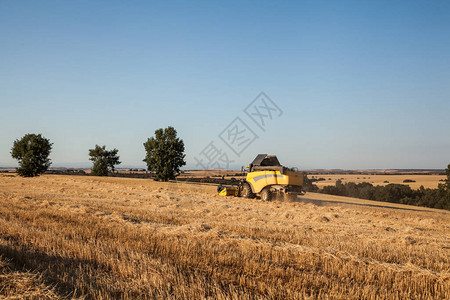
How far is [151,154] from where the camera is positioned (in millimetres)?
54312

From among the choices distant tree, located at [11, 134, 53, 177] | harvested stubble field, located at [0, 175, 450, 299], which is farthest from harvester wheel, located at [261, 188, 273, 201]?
distant tree, located at [11, 134, 53, 177]

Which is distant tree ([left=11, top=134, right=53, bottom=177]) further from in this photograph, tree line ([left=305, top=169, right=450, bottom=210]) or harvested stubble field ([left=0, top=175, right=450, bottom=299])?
harvested stubble field ([left=0, top=175, right=450, bottom=299])

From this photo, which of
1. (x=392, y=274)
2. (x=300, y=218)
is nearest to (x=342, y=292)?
(x=392, y=274)

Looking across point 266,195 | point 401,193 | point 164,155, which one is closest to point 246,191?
point 266,195

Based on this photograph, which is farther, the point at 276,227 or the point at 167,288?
the point at 276,227

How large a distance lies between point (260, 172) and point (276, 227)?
10.8 m

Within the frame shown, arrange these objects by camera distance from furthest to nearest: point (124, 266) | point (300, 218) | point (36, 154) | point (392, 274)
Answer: point (36, 154)
point (300, 218)
point (392, 274)
point (124, 266)

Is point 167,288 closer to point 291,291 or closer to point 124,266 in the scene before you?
point 124,266

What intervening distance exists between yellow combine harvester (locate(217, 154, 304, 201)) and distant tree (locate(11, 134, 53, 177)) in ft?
165

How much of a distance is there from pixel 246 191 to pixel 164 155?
3396 cm

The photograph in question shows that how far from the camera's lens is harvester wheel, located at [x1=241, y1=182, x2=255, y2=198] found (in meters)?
21.3

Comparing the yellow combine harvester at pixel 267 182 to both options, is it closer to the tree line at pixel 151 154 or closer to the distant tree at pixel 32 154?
the tree line at pixel 151 154

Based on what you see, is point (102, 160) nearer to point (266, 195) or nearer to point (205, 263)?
point (266, 195)

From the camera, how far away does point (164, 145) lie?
54.1 m
